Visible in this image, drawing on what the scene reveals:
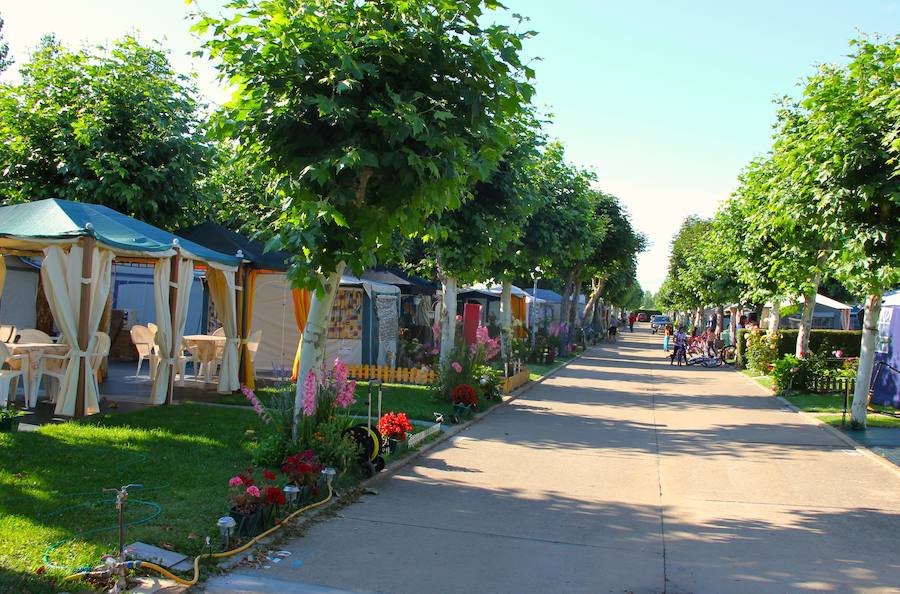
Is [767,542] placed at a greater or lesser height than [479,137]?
lesser

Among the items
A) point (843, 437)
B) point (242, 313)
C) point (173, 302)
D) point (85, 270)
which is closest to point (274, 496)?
point (85, 270)

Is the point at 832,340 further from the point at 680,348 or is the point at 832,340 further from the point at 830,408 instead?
the point at 830,408

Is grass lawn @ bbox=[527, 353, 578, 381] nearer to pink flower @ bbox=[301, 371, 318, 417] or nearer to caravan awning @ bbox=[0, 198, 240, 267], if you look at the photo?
caravan awning @ bbox=[0, 198, 240, 267]

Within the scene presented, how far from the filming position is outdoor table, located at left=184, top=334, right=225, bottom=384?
555 inches

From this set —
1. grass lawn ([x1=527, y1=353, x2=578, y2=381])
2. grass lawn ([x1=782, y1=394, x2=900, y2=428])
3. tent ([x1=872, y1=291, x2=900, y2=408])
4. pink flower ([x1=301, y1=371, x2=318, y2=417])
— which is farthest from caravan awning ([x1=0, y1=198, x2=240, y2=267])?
tent ([x1=872, y1=291, x2=900, y2=408])

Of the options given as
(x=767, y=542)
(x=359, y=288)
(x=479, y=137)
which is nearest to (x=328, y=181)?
(x=479, y=137)

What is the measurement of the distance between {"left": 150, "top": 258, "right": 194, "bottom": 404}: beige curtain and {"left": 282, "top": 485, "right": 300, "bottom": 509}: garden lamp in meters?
5.43

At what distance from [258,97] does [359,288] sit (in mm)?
12159

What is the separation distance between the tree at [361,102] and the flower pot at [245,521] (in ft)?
6.88

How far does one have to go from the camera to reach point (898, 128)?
27.5ft

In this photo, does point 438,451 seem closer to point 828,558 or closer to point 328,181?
point 328,181

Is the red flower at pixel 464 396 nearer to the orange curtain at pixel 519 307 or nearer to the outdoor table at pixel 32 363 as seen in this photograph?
the outdoor table at pixel 32 363

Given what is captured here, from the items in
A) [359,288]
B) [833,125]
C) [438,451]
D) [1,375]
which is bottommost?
[438,451]

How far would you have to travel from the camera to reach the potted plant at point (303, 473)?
20.7ft
